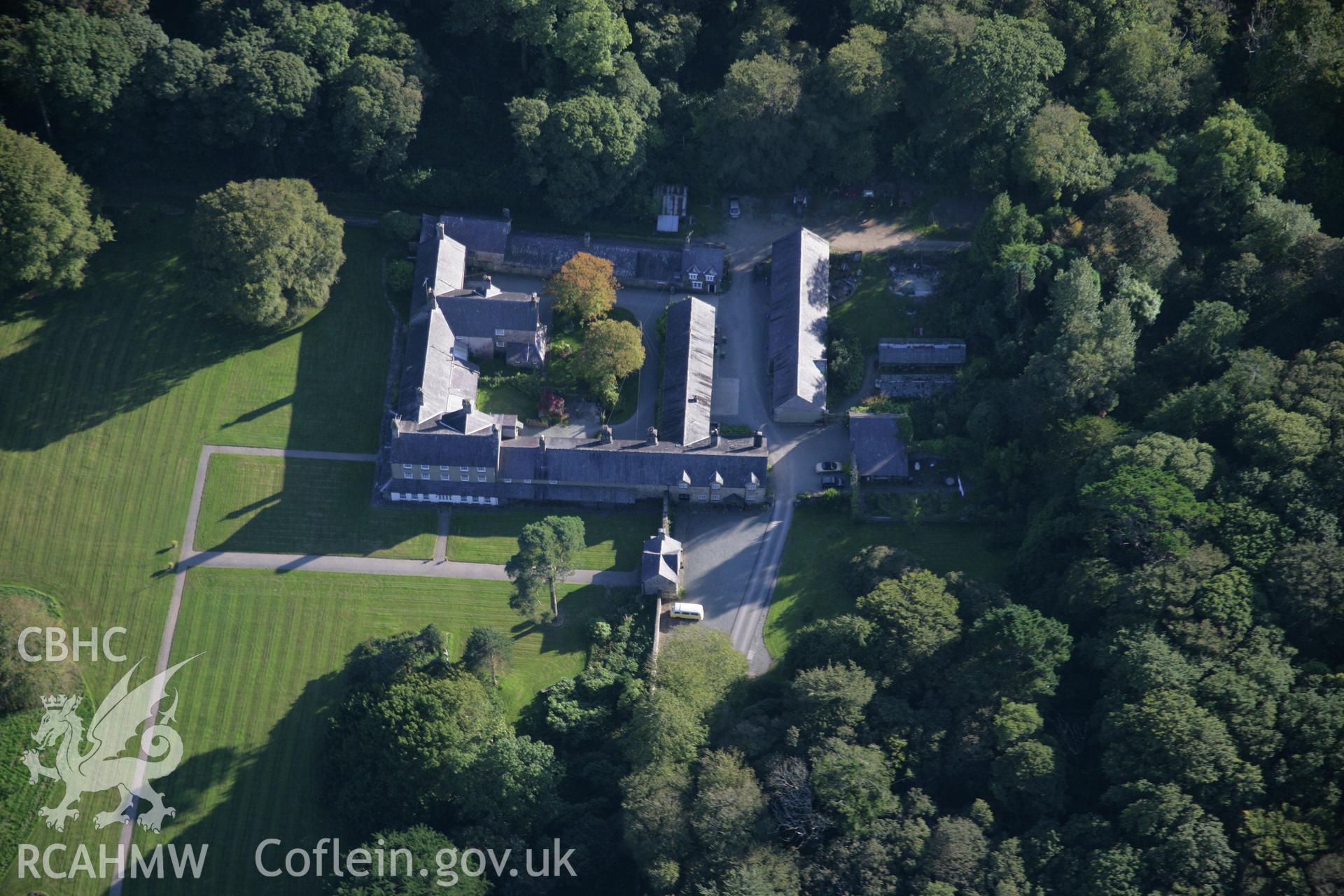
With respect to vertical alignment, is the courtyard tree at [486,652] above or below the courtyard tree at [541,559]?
below

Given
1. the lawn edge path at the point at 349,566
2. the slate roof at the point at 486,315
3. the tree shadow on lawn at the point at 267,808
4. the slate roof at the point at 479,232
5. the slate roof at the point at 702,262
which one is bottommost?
the tree shadow on lawn at the point at 267,808

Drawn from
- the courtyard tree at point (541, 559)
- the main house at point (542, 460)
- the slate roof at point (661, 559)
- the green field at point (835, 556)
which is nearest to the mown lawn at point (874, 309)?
the main house at point (542, 460)

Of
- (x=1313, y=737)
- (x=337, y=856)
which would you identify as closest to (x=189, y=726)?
(x=337, y=856)

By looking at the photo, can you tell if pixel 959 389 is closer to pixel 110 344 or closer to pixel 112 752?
pixel 112 752

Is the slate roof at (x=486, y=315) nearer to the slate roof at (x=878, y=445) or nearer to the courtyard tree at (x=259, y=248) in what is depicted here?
the courtyard tree at (x=259, y=248)

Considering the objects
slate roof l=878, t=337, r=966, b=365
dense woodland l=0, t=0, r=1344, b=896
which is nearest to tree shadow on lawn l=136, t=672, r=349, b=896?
dense woodland l=0, t=0, r=1344, b=896

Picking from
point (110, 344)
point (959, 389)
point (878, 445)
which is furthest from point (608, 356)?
point (110, 344)
